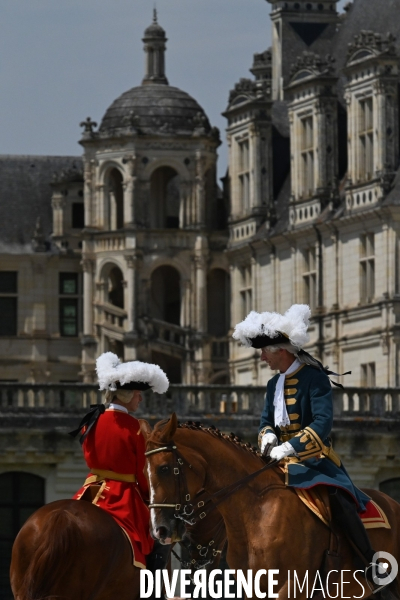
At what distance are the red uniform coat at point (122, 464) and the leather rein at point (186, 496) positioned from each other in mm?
2298

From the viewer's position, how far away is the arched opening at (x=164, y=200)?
65625 mm

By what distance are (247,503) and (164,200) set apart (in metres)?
51.3

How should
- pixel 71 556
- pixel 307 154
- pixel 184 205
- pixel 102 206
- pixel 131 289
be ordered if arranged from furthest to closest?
pixel 102 206
pixel 184 205
pixel 131 289
pixel 307 154
pixel 71 556

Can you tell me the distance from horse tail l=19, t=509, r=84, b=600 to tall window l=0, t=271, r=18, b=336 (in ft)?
166

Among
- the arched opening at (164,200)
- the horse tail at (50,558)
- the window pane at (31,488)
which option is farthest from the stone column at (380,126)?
the horse tail at (50,558)

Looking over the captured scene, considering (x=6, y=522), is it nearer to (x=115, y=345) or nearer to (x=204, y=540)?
(x=204, y=540)

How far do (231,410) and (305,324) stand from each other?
2333 centimetres

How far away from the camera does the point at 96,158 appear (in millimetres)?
65438

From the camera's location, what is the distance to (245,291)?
61.3 m

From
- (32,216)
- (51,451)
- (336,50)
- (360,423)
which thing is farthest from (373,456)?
(32,216)

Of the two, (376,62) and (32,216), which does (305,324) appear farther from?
(32,216)

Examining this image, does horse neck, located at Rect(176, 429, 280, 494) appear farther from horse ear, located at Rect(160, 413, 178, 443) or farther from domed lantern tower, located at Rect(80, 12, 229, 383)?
domed lantern tower, located at Rect(80, 12, 229, 383)

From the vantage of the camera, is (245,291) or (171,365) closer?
(245,291)

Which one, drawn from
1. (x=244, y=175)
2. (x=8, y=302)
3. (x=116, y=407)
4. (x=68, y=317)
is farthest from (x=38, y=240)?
(x=116, y=407)
